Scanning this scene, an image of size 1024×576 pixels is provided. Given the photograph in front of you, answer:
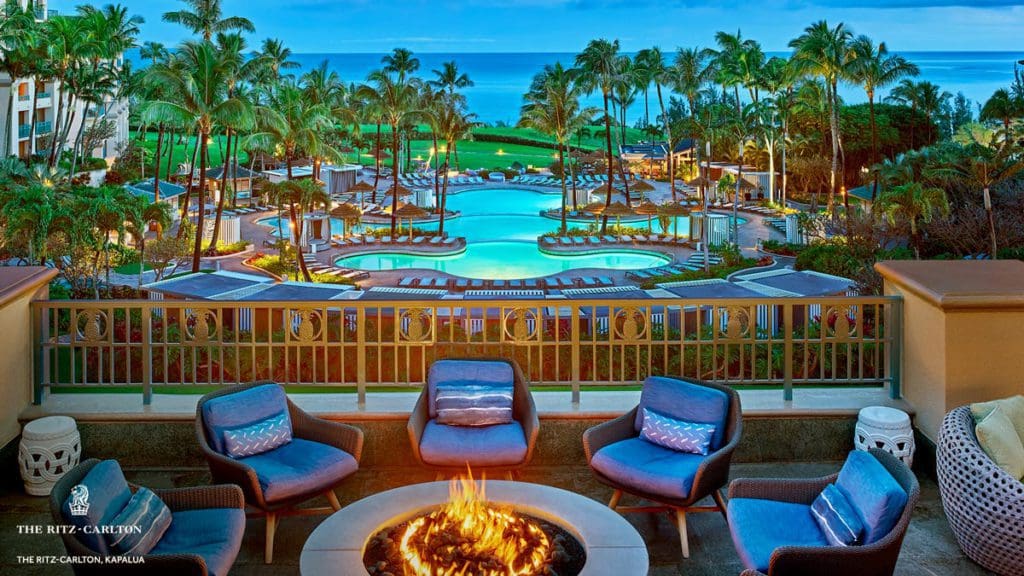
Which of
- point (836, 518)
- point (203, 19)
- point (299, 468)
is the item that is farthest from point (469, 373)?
point (203, 19)

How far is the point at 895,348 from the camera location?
285 inches

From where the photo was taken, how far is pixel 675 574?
5328 millimetres

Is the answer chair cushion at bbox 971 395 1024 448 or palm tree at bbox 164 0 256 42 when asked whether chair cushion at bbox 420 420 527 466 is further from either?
palm tree at bbox 164 0 256 42

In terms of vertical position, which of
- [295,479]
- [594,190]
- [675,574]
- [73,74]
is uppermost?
[73,74]

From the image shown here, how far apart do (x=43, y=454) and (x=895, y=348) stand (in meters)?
6.01

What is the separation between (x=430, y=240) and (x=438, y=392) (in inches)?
1114

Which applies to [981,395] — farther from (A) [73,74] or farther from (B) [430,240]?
(A) [73,74]

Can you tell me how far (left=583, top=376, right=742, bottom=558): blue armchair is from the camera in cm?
565

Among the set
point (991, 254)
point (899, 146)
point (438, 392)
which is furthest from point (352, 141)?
point (438, 392)

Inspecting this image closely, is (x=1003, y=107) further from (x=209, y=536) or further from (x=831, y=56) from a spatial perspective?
(x=209, y=536)

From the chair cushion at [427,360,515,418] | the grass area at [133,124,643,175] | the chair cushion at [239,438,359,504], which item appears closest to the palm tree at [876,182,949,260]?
the chair cushion at [427,360,515,418]

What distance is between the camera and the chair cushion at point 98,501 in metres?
4.34

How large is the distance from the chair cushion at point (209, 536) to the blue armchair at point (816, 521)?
7.92ft

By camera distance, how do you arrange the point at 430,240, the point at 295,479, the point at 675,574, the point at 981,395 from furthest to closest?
the point at 430,240, the point at 981,395, the point at 295,479, the point at 675,574
